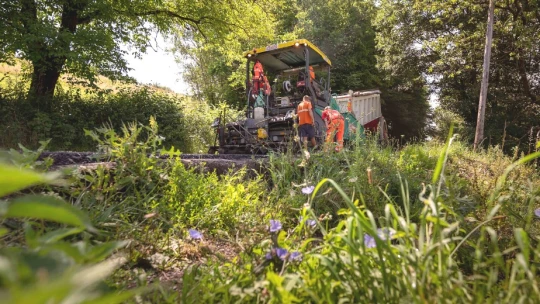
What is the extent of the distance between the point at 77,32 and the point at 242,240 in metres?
9.84

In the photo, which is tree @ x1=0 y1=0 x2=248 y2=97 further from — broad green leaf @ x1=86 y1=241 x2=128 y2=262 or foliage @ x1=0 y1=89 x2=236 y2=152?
broad green leaf @ x1=86 y1=241 x2=128 y2=262

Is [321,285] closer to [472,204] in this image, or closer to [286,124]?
[472,204]

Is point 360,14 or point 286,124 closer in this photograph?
point 286,124

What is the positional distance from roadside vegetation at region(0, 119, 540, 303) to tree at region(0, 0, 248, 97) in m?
8.31

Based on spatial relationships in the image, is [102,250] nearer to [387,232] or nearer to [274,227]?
[274,227]

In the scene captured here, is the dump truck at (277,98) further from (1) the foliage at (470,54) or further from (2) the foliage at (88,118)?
(1) the foliage at (470,54)

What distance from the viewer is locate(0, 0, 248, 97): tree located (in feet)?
27.7

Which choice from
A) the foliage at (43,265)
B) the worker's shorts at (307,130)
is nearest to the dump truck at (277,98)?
the worker's shorts at (307,130)

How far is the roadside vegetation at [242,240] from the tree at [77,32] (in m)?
8.31

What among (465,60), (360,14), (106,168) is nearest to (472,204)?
(106,168)

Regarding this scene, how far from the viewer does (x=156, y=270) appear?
150cm

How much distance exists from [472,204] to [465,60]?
16.1 metres

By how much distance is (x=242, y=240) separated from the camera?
59.9 inches

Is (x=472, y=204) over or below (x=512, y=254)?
over
